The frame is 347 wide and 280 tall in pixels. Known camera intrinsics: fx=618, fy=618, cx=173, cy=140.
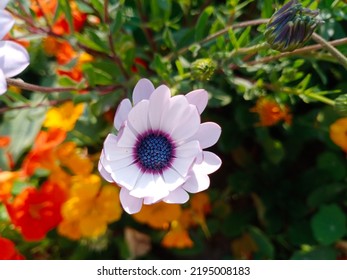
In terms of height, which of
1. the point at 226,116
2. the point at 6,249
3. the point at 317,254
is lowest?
the point at 317,254

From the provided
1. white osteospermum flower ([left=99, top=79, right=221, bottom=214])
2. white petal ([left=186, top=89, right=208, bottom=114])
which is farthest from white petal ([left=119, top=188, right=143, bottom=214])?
white petal ([left=186, top=89, right=208, bottom=114])

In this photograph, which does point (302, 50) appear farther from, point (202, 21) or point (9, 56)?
point (9, 56)

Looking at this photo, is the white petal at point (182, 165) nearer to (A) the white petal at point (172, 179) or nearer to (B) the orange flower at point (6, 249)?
(A) the white petal at point (172, 179)

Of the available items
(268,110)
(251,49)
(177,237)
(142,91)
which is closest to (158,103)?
(142,91)

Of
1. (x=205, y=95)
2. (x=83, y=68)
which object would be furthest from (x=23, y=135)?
(x=205, y=95)

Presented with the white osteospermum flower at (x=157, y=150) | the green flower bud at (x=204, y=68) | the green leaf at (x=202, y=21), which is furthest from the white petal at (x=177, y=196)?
the green leaf at (x=202, y=21)

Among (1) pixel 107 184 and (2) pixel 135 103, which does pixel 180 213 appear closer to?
(1) pixel 107 184
